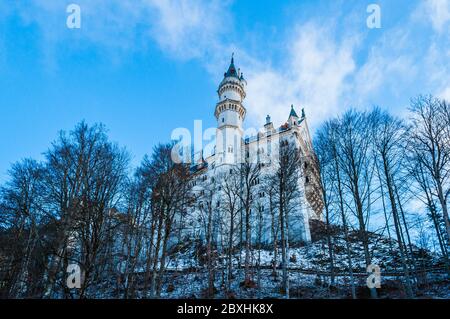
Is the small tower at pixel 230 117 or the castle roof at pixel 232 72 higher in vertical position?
the castle roof at pixel 232 72

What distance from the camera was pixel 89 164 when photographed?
41.9 feet

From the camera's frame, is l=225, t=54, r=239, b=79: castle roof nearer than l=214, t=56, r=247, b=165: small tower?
No

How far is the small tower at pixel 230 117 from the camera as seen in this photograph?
45.0 meters

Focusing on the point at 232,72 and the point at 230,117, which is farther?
the point at 232,72

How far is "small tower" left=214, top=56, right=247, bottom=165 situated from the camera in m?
45.0

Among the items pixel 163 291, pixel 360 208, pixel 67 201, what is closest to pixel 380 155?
pixel 360 208

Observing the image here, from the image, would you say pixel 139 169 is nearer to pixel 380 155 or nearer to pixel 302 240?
pixel 380 155

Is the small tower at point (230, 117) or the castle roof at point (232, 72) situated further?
the castle roof at point (232, 72)

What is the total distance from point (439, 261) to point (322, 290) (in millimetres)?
11511

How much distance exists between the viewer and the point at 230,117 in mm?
48750

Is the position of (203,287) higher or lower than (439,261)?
lower

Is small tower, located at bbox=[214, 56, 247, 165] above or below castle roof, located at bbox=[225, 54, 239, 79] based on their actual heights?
below

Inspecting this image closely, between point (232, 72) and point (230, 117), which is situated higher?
point (232, 72)
